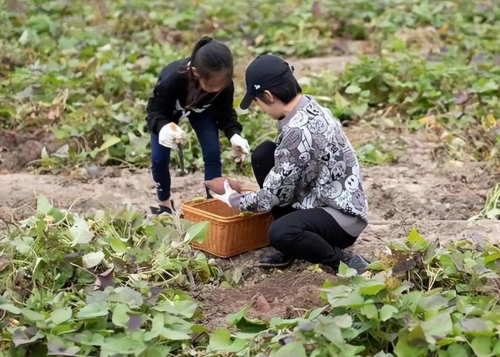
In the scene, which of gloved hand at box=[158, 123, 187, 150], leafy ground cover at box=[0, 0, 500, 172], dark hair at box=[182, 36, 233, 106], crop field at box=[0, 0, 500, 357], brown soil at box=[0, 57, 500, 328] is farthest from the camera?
leafy ground cover at box=[0, 0, 500, 172]

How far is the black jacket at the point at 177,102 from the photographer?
474 centimetres

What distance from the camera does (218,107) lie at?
4.98m

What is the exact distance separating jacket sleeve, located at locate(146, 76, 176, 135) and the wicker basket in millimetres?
528

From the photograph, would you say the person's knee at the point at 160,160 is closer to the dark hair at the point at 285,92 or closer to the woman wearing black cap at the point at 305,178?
the woman wearing black cap at the point at 305,178

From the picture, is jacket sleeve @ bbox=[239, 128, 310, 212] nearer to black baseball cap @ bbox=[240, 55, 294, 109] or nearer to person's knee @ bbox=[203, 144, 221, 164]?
black baseball cap @ bbox=[240, 55, 294, 109]

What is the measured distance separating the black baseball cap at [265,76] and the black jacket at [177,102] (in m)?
0.70

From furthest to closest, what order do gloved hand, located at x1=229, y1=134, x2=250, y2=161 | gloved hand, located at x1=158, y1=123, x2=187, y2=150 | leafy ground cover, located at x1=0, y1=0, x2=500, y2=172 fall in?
1. leafy ground cover, located at x1=0, y1=0, x2=500, y2=172
2. gloved hand, located at x1=229, y1=134, x2=250, y2=161
3. gloved hand, located at x1=158, y1=123, x2=187, y2=150

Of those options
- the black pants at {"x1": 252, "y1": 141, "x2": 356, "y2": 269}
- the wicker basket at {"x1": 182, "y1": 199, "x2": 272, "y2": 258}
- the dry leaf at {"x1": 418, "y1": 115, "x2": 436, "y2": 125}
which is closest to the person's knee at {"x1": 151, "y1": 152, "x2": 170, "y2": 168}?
the wicker basket at {"x1": 182, "y1": 199, "x2": 272, "y2": 258}

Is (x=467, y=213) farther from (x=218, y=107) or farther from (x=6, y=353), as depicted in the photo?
(x=6, y=353)

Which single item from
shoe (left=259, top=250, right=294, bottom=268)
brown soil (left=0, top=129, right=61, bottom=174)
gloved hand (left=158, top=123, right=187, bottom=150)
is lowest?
brown soil (left=0, top=129, right=61, bottom=174)

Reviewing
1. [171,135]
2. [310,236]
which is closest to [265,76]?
[310,236]

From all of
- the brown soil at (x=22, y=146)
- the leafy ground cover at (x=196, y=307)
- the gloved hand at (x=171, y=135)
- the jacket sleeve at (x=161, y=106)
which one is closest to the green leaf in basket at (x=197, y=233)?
the leafy ground cover at (x=196, y=307)

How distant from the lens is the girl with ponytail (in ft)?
14.5

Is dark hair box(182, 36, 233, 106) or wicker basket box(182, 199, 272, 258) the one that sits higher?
dark hair box(182, 36, 233, 106)
